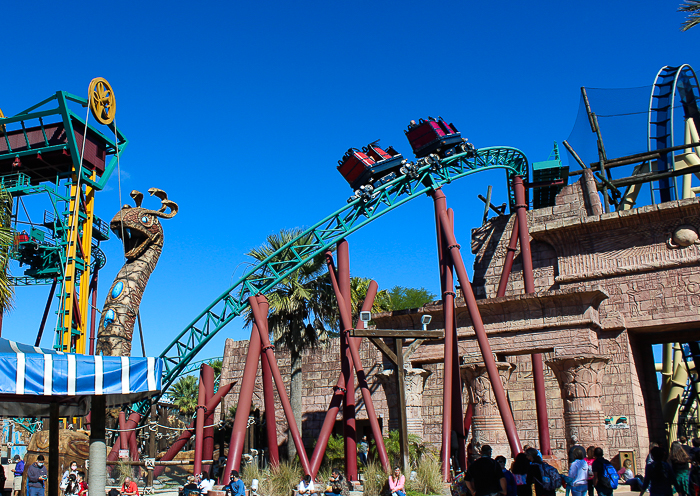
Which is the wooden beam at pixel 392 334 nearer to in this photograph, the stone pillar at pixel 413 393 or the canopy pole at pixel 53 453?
the stone pillar at pixel 413 393

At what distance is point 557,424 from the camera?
17.8 meters

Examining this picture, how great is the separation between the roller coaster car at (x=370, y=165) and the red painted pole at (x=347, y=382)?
10.2ft

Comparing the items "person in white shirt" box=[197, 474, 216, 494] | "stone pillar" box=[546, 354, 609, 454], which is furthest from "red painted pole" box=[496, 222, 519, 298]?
"person in white shirt" box=[197, 474, 216, 494]

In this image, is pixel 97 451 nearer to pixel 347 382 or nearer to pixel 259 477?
pixel 259 477

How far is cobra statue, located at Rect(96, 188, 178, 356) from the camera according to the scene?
70.6 ft

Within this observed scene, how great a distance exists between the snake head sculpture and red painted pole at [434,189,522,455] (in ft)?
40.1

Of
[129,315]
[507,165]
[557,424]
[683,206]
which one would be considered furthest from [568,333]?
[129,315]

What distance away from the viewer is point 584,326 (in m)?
16.5

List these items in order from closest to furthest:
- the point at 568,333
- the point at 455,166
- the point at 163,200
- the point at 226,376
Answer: the point at 568,333, the point at 455,166, the point at 163,200, the point at 226,376

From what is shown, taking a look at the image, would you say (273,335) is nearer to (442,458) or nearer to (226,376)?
(226,376)

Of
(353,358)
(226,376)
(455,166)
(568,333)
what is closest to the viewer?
(353,358)

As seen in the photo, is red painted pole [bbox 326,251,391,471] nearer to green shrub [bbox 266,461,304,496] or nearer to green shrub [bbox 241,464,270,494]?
green shrub [bbox 266,461,304,496]

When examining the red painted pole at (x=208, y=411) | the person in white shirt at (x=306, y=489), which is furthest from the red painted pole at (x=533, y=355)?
the red painted pole at (x=208, y=411)

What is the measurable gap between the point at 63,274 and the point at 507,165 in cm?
1921
